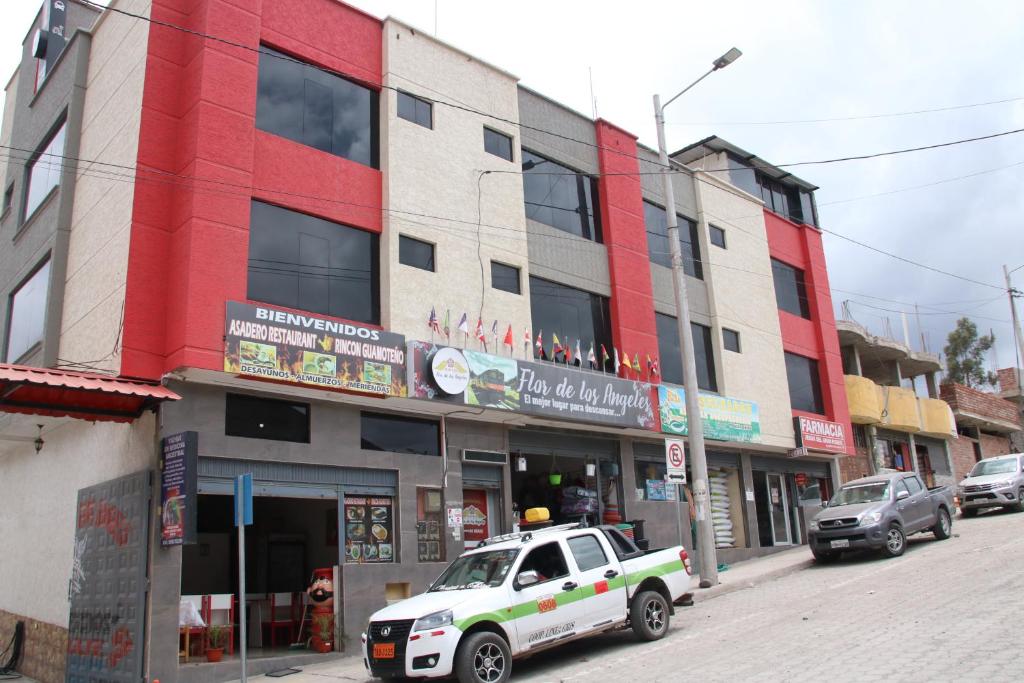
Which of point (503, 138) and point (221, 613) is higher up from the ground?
Result: point (503, 138)

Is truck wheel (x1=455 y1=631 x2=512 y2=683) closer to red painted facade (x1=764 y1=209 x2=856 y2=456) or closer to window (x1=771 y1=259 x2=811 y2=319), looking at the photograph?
red painted facade (x1=764 y1=209 x2=856 y2=456)

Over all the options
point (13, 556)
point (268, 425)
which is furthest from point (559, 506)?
point (13, 556)

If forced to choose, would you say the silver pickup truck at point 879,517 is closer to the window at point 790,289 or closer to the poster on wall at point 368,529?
the poster on wall at point 368,529

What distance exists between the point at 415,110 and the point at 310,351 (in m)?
6.53

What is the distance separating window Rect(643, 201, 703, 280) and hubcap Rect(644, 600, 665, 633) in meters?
11.8

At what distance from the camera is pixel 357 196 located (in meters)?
16.2

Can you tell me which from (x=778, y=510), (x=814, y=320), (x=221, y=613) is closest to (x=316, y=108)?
(x=221, y=613)

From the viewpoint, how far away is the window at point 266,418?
13773 millimetres

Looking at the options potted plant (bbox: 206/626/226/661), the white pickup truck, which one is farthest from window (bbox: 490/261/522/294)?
potted plant (bbox: 206/626/226/661)

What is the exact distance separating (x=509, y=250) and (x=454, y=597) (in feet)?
32.3

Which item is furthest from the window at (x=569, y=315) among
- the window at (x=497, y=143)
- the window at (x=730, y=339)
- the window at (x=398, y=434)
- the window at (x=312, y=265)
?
the window at (x=730, y=339)

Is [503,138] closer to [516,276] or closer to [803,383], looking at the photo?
[516,276]

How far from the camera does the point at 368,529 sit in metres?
15.1

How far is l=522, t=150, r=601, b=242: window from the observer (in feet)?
65.9
